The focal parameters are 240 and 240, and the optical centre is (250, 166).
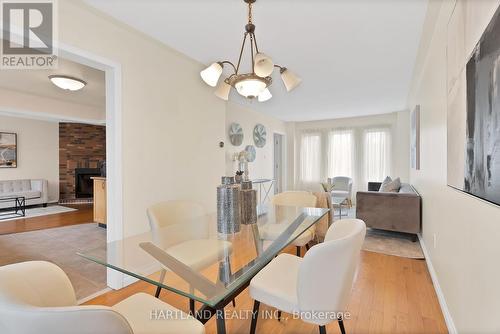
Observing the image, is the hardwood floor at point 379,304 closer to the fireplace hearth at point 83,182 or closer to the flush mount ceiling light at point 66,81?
the flush mount ceiling light at point 66,81

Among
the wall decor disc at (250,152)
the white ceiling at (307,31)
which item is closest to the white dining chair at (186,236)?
the white ceiling at (307,31)

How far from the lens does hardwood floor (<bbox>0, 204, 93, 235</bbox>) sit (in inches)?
159

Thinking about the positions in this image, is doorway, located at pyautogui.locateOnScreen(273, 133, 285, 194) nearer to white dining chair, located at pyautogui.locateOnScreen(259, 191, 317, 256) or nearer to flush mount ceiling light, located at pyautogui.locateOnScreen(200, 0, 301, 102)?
white dining chair, located at pyautogui.locateOnScreen(259, 191, 317, 256)

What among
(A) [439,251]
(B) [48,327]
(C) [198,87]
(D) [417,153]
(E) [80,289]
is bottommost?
(E) [80,289]

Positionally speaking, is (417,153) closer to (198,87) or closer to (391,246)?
(391,246)

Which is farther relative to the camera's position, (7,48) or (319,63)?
(319,63)

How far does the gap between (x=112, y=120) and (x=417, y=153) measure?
145 inches

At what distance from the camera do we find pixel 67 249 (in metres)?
3.11

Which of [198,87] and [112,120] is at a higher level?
[198,87]

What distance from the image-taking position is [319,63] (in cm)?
300

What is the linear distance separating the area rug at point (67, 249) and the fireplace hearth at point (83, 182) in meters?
3.16

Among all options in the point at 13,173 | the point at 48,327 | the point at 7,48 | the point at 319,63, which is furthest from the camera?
the point at 13,173

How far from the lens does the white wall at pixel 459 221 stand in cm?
100

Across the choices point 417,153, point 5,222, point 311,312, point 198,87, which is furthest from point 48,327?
point 5,222
